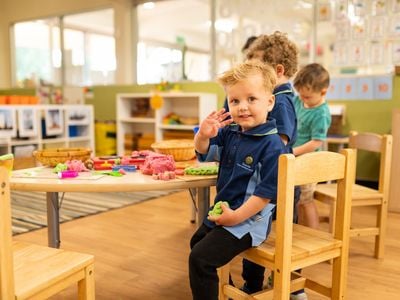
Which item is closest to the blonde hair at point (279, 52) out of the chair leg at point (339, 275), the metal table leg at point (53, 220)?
the chair leg at point (339, 275)

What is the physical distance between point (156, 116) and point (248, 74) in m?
3.68

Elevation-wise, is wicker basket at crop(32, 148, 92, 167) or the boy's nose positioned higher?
the boy's nose

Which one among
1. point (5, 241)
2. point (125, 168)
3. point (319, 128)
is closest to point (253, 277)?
point (125, 168)

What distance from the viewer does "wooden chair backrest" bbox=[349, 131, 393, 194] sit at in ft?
7.44

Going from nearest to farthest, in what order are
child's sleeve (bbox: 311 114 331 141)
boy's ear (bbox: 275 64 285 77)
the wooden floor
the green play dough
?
the green play dough < boy's ear (bbox: 275 64 285 77) < the wooden floor < child's sleeve (bbox: 311 114 331 141)

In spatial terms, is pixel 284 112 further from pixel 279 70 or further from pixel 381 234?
pixel 381 234

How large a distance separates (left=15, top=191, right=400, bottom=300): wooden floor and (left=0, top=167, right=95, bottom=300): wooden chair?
0.69m

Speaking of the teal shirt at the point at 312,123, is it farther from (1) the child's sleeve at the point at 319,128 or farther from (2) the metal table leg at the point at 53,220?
(2) the metal table leg at the point at 53,220

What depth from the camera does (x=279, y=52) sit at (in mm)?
1724

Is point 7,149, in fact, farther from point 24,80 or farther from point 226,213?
point 226,213

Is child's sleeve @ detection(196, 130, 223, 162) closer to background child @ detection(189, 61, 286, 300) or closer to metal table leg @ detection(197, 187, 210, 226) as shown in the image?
background child @ detection(189, 61, 286, 300)

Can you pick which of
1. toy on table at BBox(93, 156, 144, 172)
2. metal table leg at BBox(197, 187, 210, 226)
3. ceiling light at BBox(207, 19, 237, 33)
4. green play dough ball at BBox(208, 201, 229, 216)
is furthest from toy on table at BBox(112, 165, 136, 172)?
ceiling light at BBox(207, 19, 237, 33)

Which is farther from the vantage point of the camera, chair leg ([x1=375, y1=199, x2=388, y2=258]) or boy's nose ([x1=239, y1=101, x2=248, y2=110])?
chair leg ([x1=375, y1=199, x2=388, y2=258])

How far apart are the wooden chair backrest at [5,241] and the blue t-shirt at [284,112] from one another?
971 millimetres
